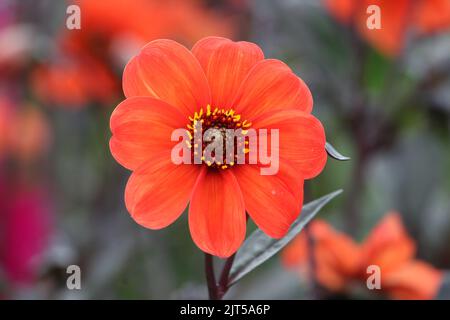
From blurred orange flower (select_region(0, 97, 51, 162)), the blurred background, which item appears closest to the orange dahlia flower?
the blurred background

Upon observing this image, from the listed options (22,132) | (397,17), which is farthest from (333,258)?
(22,132)

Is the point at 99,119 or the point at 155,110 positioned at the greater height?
the point at 99,119

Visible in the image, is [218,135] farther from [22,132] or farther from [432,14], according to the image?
[22,132]

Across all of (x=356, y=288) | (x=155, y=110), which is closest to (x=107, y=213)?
(x=356, y=288)

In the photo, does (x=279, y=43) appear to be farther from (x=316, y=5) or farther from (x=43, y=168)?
(x=43, y=168)

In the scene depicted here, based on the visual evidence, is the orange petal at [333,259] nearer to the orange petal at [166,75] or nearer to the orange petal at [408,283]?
the orange petal at [408,283]

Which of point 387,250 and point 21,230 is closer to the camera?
point 387,250
